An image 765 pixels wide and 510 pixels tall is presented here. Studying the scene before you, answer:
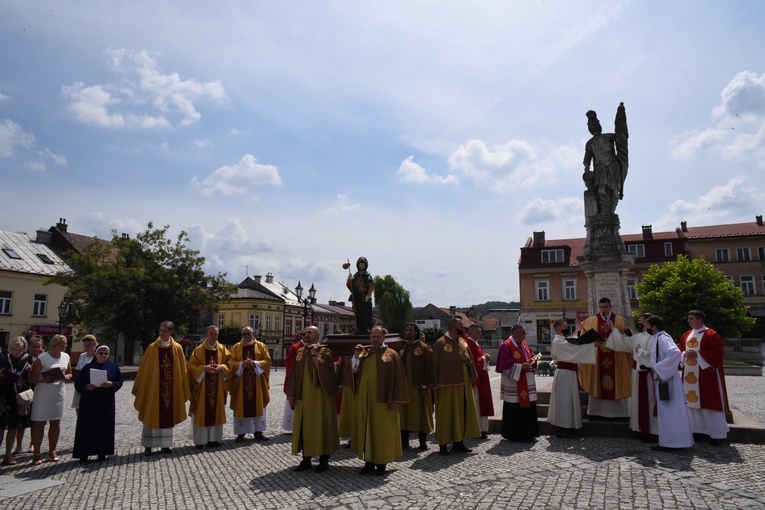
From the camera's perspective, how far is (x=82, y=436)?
7430mm

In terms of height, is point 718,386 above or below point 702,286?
below

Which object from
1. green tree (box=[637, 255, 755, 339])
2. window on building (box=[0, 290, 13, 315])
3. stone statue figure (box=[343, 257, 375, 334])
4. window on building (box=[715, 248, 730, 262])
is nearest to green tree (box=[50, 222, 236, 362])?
window on building (box=[0, 290, 13, 315])

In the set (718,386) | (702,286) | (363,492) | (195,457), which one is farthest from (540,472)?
(702,286)

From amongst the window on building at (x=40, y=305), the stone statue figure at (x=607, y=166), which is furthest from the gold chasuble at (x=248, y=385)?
the window on building at (x=40, y=305)

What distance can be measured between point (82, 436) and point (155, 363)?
1416mm

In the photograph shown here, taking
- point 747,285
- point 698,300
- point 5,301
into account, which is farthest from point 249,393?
point 747,285

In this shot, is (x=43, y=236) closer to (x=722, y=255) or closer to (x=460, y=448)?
(x=460, y=448)

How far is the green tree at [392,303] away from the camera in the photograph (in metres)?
50.1

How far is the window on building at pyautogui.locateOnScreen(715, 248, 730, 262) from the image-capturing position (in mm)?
45438

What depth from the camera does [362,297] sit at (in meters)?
11.3

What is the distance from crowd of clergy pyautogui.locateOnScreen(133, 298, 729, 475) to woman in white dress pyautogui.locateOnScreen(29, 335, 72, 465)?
1.07 m

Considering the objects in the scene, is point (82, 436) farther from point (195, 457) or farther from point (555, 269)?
point (555, 269)

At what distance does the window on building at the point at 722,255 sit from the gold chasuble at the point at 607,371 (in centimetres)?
4380

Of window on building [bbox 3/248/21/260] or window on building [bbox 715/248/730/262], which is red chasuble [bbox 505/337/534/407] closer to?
window on building [bbox 3/248/21/260]
